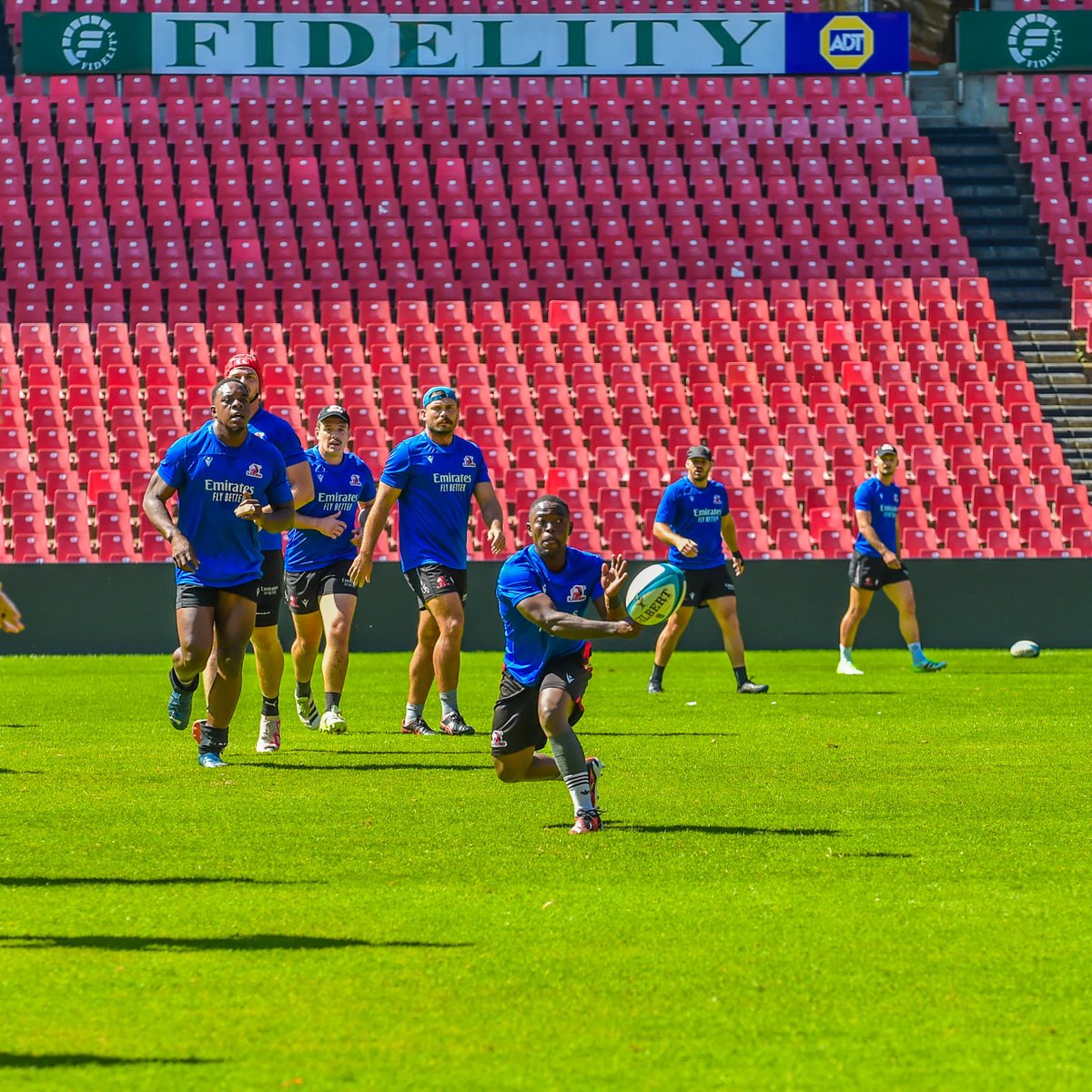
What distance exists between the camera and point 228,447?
10422 millimetres

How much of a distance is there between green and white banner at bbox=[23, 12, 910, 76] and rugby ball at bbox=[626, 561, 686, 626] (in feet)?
83.2

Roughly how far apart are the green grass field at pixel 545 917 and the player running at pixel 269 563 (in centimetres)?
51

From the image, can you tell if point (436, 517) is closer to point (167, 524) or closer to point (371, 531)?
point (371, 531)

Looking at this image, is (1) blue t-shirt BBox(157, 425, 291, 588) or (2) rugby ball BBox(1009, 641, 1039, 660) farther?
(2) rugby ball BBox(1009, 641, 1039, 660)

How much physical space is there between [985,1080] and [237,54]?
98.8 ft

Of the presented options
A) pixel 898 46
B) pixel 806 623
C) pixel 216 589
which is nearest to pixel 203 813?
pixel 216 589

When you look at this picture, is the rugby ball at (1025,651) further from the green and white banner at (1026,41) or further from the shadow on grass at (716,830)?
the green and white banner at (1026,41)

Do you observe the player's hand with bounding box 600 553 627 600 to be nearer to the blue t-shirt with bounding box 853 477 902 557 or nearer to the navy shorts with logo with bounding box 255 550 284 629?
the navy shorts with logo with bounding box 255 550 284 629

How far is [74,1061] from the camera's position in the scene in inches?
181

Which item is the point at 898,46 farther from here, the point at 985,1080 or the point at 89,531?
the point at 985,1080

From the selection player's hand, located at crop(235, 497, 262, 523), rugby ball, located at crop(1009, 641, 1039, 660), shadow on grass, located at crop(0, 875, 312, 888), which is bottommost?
rugby ball, located at crop(1009, 641, 1039, 660)

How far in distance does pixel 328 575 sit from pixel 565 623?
16.1 ft

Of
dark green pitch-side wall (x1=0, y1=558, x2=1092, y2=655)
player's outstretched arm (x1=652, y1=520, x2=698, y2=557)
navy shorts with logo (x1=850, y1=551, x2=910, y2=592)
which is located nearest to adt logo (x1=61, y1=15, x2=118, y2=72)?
dark green pitch-side wall (x1=0, y1=558, x2=1092, y2=655)

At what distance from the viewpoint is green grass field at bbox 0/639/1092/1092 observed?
471cm
